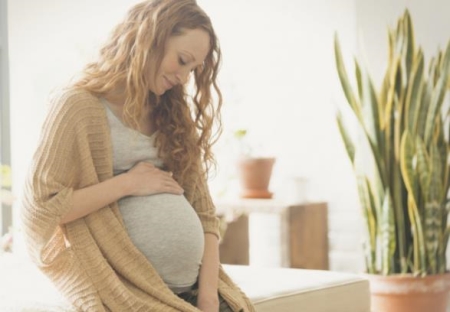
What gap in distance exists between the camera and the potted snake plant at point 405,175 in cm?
356

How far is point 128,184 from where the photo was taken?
1.93m

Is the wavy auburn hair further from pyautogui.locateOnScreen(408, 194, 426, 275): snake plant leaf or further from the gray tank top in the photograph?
pyautogui.locateOnScreen(408, 194, 426, 275): snake plant leaf

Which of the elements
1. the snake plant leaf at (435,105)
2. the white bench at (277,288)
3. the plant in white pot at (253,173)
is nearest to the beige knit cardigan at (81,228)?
the white bench at (277,288)

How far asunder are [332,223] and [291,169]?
0.35 meters

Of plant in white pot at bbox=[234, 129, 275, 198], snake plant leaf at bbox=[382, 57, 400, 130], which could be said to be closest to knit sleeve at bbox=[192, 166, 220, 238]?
snake plant leaf at bbox=[382, 57, 400, 130]

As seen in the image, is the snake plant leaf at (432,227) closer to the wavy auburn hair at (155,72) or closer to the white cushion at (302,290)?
the white cushion at (302,290)

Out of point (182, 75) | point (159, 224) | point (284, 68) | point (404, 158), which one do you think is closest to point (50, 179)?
point (159, 224)

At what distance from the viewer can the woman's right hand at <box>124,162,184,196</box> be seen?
1953 millimetres

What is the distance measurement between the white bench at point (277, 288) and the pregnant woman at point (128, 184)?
16cm

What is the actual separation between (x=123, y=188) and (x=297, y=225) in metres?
2.09

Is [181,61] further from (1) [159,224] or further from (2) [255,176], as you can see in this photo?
(2) [255,176]

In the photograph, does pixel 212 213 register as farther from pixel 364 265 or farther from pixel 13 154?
pixel 13 154

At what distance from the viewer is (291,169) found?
431cm

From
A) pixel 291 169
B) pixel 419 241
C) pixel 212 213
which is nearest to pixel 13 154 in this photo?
pixel 291 169
